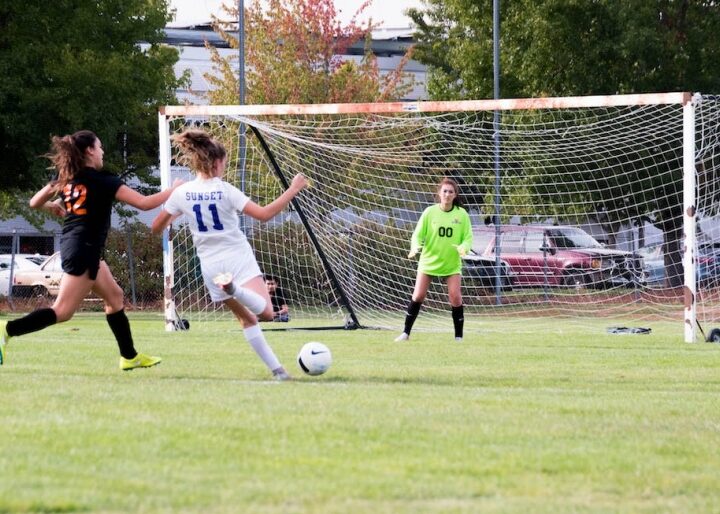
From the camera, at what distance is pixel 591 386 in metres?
9.51

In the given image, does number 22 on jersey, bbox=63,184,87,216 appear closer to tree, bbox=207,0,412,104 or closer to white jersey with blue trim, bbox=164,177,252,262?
white jersey with blue trim, bbox=164,177,252,262

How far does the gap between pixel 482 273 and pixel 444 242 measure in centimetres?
860

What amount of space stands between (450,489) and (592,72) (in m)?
23.9

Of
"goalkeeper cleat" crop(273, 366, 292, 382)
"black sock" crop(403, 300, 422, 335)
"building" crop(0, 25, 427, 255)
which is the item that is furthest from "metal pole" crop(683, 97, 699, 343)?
"building" crop(0, 25, 427, 255)

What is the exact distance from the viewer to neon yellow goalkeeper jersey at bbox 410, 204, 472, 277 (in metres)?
15.2

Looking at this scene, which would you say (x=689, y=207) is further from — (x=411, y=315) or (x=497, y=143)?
(x=497, y=143)

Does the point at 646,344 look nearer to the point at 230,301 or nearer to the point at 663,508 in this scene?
the point at 230,301

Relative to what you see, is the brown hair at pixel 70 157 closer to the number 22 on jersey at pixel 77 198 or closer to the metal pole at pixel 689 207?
the number 22 on jersey at pixel 77 198

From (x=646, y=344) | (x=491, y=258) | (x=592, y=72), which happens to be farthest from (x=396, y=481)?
(x=592, y=72)

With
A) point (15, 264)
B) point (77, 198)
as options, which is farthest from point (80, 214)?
point (15, 264)

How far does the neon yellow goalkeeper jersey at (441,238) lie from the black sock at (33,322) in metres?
6.24

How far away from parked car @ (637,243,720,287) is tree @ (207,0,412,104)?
43.7 ft

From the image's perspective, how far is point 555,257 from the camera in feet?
82.3

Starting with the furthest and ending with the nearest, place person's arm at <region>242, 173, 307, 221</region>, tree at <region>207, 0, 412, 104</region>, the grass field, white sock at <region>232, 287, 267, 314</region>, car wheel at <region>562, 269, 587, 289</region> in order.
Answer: tree at <region>207, 0, 412, 104</region>, car wheel at <region>562, 269, 587, 289</region>, white sock at <region>232, 287, 267, 314</region>, person's arm at <region>242, 173, 307, 221</region>, the grass field
